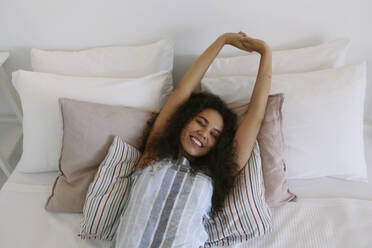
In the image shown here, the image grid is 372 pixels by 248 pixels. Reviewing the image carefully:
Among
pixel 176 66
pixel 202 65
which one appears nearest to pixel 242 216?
pixel 202 65

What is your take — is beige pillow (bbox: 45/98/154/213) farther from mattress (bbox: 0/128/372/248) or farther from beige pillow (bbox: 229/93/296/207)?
beige pillow (bbox: 229/93/296/207)

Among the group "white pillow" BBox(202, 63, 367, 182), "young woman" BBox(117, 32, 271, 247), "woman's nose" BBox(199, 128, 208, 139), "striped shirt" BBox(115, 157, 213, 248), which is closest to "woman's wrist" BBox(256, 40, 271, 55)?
"young woman" BBox(117, 32, 271, 247)

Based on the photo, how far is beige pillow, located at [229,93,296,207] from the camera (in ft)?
3.41

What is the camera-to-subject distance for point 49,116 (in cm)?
115

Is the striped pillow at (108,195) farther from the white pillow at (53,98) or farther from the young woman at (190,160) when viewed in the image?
the white pillow at (53,98)

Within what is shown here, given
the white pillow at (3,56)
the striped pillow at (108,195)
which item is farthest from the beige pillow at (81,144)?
the white pillow at (3,56)

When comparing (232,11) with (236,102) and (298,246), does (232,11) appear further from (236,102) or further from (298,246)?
(298,246)

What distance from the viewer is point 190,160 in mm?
1120

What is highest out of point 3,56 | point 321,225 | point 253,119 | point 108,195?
point 3,56

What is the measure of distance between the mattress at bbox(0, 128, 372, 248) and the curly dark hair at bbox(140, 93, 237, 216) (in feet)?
0.70

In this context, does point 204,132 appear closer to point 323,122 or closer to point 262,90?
point 262,90

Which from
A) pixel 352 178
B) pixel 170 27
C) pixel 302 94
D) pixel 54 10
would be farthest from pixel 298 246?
pixel 54 10

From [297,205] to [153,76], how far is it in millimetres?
740

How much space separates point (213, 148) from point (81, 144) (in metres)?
0.47
